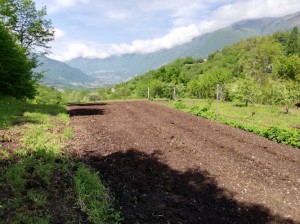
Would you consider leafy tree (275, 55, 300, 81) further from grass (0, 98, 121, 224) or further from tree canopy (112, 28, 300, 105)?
grass (0, 98, 121, 224)

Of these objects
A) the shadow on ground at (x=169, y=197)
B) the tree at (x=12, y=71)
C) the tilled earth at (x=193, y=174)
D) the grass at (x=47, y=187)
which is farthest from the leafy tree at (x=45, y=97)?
the shadow on ground at (x=169, y=197)

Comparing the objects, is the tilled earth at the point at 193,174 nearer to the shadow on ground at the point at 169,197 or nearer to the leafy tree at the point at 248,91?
the shadow on ground at the point at 169,197

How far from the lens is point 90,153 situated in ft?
34.6

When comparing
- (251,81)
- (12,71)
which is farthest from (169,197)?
(251,81)

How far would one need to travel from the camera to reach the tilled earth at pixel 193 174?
699 centimetres

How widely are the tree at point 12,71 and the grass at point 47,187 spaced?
13.3 meters

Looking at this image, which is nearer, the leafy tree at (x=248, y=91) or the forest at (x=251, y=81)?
the forest at (x=251, y=81)

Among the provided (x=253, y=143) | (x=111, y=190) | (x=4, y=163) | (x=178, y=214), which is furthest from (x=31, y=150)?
(x=253, y=143)

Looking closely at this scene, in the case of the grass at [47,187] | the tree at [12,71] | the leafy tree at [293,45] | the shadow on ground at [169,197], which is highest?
the leafy tree at [293,45]

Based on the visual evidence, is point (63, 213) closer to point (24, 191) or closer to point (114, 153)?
point (24, 191)

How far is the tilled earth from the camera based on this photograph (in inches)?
275

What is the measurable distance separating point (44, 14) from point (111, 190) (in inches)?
1423

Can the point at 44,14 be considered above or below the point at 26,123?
above

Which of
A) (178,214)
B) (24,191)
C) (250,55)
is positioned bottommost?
→ (178,214)
